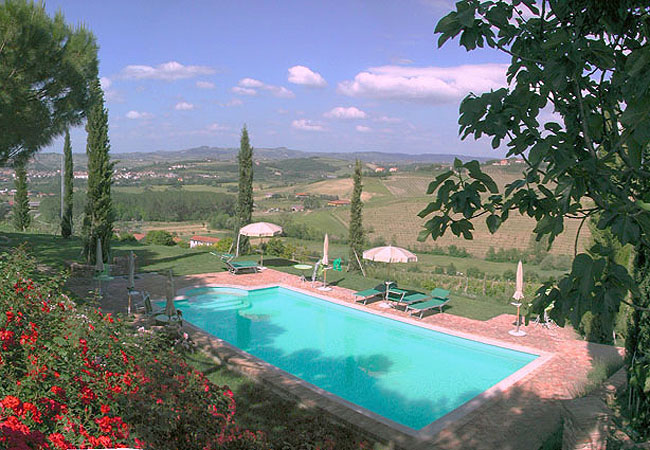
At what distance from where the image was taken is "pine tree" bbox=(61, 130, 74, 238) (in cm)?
1972

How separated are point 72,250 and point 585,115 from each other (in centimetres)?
1805

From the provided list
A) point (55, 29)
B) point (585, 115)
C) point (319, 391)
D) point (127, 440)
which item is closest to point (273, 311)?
point (319, 391)

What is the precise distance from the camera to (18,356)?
11.5 ft

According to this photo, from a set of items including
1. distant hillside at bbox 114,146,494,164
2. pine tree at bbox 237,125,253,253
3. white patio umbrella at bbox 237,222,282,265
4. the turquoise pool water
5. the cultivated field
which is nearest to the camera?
the turquoise pool water

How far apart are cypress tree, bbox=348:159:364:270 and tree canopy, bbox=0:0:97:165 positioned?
8557 mm

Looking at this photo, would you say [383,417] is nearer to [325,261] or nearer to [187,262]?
[325,261]

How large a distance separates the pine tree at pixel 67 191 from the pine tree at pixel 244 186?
770 cm

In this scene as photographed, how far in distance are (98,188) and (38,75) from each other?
4513 millimetres

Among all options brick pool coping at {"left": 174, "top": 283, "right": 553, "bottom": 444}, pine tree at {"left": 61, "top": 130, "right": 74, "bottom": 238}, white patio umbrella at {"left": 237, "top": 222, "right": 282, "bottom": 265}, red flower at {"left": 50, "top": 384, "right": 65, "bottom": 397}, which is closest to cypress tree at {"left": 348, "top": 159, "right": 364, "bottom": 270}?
white patio umbrella at {"left": 237, "top": 222, "right": 282, "bottom": 265}

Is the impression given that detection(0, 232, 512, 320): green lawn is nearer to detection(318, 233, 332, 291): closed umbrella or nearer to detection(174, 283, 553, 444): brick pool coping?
detection(318, 233, 332, 291): closed umbrella

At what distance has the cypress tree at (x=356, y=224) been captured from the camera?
15.8 m

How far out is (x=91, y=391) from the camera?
3.28 meters

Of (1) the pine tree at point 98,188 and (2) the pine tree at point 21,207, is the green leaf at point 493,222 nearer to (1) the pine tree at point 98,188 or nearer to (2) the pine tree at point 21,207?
(1) the pine tree at point 98,188


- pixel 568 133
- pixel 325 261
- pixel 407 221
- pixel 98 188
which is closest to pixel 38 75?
pixel 98 188
